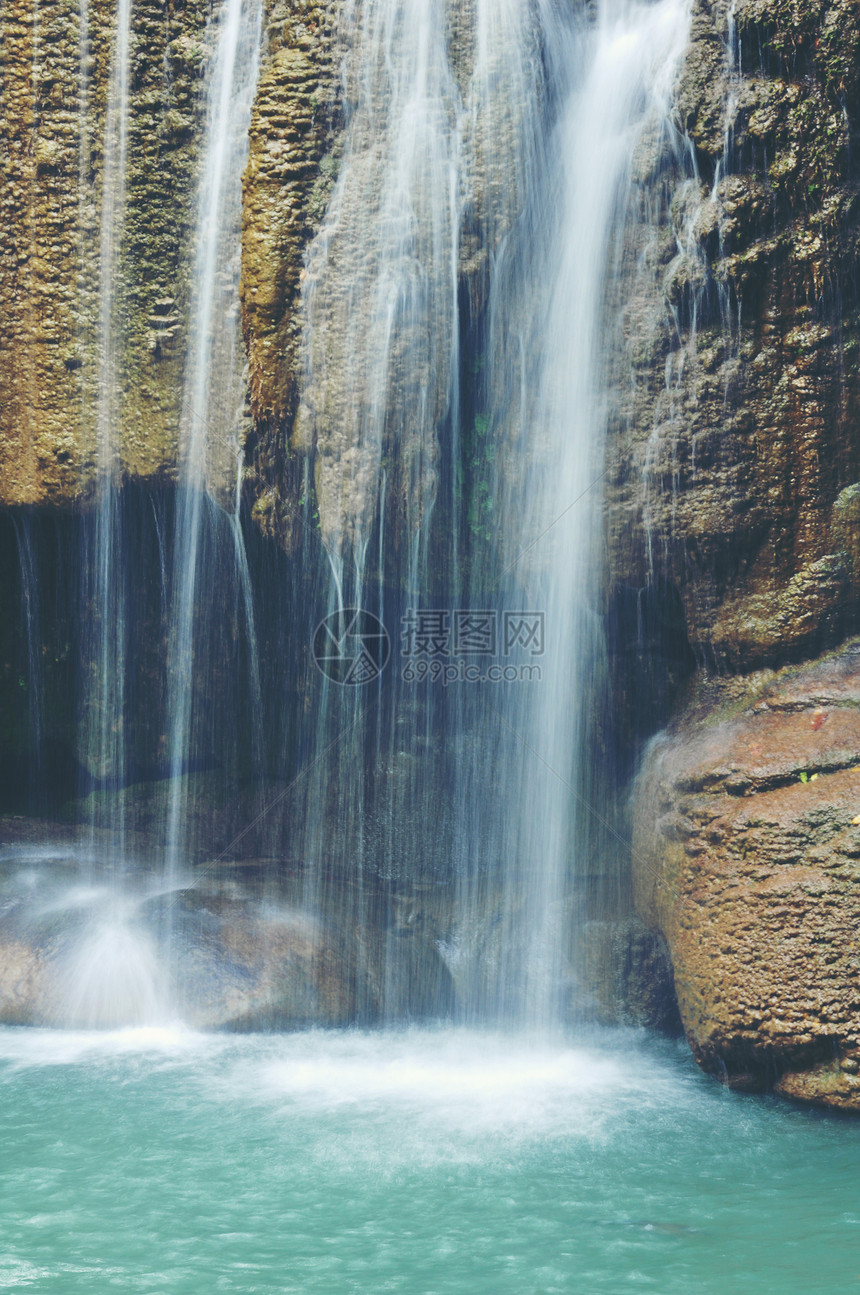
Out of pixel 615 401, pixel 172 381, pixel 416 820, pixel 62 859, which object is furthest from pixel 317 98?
pixel 62 859

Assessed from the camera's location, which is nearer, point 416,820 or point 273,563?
point 273,563

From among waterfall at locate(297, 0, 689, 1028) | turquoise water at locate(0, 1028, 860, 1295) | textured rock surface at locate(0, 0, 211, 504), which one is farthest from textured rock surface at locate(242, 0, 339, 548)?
turquoise water at locate(0, 1028, 860, 1295)

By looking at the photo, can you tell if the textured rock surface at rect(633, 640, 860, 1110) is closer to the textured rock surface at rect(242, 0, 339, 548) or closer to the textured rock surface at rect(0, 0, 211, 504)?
the textured rock surface at rect(242, 0, 339, 548)

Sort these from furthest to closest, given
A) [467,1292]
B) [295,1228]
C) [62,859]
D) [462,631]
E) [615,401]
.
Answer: [62,859] → [462,631] → [615,401] → [295,1228] → [467,1292]

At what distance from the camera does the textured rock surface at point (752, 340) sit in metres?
6.26

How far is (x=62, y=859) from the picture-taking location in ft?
27.5

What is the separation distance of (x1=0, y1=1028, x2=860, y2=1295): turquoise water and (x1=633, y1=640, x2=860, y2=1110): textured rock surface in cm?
31

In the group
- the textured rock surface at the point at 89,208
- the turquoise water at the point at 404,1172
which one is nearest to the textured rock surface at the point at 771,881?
the turquoise water at the point at 404,1172

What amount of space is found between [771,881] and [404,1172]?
235cm

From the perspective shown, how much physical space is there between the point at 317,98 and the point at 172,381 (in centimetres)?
213

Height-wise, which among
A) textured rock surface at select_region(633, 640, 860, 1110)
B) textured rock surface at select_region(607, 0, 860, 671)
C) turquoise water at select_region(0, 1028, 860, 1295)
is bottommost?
turquoise water at select_region(0, 1028, 860, 1295)

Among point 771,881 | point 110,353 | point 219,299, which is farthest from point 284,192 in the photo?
point 771,881

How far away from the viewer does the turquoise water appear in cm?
382

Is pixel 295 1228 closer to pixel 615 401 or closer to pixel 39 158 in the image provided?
pixel 615 401
